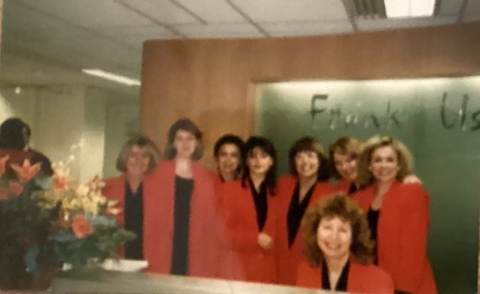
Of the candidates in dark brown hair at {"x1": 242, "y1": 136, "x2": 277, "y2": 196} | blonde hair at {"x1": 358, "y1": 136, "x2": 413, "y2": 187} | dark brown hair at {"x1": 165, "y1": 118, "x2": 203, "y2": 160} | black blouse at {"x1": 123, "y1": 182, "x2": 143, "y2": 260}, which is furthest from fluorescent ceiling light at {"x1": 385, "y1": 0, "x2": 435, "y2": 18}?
black blouse at {"x1": 123, "y1": 182, "x2": 143, "y2": 260}

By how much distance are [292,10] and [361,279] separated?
59 cm

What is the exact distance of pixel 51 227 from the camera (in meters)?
1.54

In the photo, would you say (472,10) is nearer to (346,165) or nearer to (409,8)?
(409,8)

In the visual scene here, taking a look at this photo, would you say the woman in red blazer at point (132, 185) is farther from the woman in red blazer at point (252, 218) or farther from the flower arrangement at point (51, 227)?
the woman in red blazer at point (252, 218)

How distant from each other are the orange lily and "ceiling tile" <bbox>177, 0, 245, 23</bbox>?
1.73 ft

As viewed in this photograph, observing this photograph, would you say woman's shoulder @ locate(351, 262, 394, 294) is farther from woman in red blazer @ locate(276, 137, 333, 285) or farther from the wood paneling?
the wood paneling

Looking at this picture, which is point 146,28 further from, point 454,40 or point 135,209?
point 454,40

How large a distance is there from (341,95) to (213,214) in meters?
0.39

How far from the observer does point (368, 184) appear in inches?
54.5

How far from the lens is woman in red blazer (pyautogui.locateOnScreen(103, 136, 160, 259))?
155 cm

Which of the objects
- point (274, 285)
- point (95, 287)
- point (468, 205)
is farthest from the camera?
point (95, 287)

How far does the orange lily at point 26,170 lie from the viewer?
158cm

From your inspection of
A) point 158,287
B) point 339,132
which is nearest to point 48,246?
point 158,287

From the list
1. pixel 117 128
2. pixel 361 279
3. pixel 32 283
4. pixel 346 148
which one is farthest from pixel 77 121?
pixel 361 279
